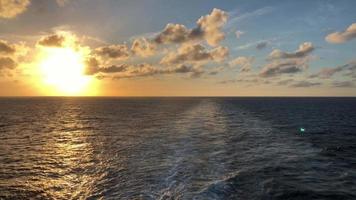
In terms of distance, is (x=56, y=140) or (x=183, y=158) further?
(x=56, y=140)

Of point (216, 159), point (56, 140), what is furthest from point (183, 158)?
point (56, 140)

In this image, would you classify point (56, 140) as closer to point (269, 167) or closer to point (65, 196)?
point (65, 196)

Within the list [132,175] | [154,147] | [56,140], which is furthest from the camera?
[56,140]

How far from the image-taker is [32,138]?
193 feet

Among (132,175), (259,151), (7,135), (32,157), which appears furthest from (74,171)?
(7,135)

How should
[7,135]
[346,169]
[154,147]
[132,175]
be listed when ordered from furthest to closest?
[7,135] < [154,147] < [346,169] < [132,175]

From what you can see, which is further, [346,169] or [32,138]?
[32,138]

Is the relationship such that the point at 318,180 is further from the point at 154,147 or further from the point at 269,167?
the point at 154,147

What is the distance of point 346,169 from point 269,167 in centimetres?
828

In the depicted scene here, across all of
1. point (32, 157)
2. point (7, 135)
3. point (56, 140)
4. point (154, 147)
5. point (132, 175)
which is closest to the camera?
point (132, 175)

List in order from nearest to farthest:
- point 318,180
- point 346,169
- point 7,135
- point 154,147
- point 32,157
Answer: point 318,180
point 346,169
point 32,157
point 154,147
point 7,135

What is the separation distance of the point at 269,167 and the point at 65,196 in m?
21.2

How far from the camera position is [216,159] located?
3759 centimetres

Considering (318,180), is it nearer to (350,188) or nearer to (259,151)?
(350,188)
